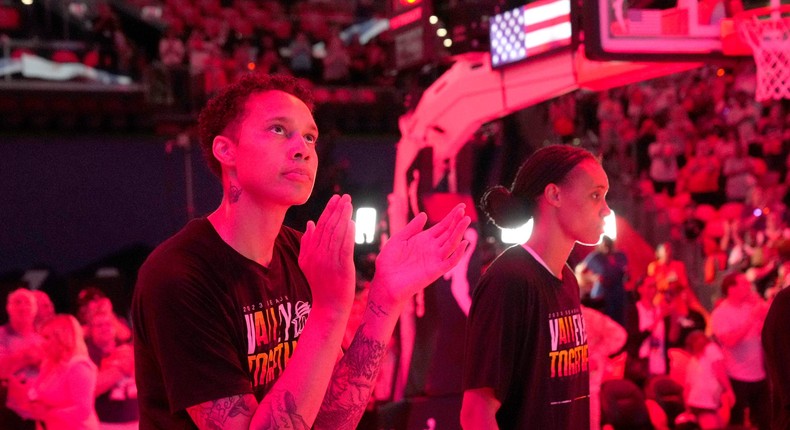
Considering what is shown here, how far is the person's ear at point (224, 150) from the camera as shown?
236 cm

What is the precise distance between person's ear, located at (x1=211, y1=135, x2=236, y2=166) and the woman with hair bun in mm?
1233

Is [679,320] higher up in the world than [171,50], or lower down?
lower down

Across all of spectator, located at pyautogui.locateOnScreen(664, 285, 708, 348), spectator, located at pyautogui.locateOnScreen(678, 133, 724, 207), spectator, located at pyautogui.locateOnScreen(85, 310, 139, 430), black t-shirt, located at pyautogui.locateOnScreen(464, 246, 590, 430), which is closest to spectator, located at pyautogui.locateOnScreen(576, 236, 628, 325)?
spectator, located at pyautogui.locateOnScreen(664, 285, 708, 348)

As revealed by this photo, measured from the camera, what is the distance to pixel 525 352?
3268 millimetres

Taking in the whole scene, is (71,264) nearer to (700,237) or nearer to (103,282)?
(103,282)

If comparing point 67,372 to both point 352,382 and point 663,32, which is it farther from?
point 663,32

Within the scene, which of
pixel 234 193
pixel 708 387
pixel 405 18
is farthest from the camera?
pixel 405 18

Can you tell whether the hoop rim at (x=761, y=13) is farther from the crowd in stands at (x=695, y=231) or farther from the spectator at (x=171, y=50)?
the spectator at (x=171, y=50)

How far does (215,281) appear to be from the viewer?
2.21m

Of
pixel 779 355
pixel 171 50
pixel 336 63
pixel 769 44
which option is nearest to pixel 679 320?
pixel 769 44

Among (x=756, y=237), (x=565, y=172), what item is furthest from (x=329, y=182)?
(x=565, y=172)

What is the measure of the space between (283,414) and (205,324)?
26cm

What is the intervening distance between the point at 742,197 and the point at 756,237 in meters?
1.38

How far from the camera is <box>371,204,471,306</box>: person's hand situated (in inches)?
86.1
